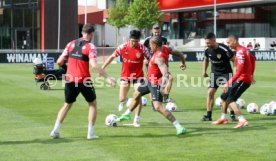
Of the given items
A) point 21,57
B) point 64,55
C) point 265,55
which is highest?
point 265,55

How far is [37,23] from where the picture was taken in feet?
216

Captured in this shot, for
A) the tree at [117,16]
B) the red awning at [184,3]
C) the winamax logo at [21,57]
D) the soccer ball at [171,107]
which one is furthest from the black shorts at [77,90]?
the tree at [117,16]

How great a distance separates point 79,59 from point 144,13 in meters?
65.6

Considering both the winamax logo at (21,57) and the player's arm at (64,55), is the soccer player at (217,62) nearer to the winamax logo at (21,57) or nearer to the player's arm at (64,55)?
the player's arm at (64,55)

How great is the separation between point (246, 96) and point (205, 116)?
6.30m

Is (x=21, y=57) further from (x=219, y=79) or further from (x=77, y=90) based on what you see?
(x=77, y=90)

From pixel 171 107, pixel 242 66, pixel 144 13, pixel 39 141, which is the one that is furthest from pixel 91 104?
pixel 144 13

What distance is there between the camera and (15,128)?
1259 centimetres

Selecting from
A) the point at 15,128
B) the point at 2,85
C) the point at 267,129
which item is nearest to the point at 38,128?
the point at 15,128

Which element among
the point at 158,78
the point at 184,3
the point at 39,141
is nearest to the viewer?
the point at 39,141

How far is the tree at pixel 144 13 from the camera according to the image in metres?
75.7

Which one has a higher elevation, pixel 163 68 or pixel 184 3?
pixel 184 3

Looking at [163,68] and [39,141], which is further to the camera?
[163,68]

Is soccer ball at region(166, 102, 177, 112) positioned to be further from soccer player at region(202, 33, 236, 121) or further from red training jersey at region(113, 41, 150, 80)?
red training jersey at region(113, 41, 150, 80)
